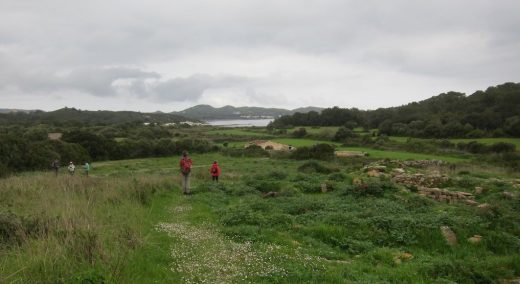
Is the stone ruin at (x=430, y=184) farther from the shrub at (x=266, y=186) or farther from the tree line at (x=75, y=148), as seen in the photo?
the tree line at (x=75, y=148)

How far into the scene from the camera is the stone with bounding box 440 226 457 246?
33.9 ft

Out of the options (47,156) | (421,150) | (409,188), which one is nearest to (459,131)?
(421,150)

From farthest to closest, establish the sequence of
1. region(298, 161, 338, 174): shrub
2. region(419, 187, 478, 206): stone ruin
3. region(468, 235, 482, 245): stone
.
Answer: region(298, 161, 338, 174): shrub, region(419, 187, 478, 206): stone ruin, region(468, 235, 482, 245): stone

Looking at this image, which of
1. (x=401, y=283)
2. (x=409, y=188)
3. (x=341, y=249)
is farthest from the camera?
(x=409, y=188)

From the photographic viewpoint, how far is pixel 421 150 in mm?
53312

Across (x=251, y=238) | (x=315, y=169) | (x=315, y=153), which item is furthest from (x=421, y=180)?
(x=315, y=153)

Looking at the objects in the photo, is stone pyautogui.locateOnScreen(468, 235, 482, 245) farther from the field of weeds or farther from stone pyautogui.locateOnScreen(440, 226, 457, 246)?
stone pyautogui.locateOnScreen(440, 226, 457, 246)

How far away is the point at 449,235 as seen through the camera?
10516 mm

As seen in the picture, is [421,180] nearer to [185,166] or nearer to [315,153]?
[185,166]

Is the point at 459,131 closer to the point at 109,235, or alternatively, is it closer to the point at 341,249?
the point at 341,249

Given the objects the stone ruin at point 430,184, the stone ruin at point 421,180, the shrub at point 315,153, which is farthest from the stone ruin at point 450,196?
the shrub at point 315,153

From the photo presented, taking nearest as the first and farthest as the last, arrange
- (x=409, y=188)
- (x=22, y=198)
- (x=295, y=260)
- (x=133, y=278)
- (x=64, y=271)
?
1. (x=64, y=271)
2. (x=133, y=278)
3. (x=295, y=260)
4. (x=22, y=198)
5. (x=409, y=188)

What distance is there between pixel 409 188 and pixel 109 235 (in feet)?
45.6

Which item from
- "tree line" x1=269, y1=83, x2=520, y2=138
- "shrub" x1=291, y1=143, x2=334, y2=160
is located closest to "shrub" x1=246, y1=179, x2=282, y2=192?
"shrub" x1=291, y1=143, x2=334, y2=160
